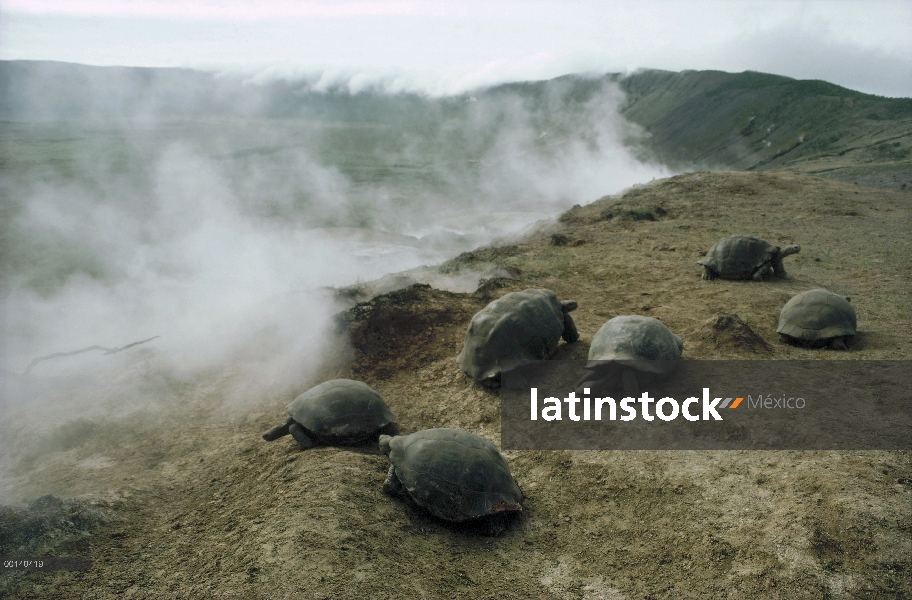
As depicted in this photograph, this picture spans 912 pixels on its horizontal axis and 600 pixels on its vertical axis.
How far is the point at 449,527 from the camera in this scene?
455 cm

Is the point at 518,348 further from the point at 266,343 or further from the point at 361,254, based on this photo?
the point at 361,254

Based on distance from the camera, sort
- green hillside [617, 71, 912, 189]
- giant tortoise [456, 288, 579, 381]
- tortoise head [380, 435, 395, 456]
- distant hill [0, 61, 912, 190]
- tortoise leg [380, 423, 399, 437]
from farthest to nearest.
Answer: distant hill [0, 61, 912, 190] → green hillside [617, 71, 912, 189] → giant tortoise [456, 288, 579, 381] → tortoise leg [380, 423, 399, 437] → tortoise head [380, 435, 395, 456]

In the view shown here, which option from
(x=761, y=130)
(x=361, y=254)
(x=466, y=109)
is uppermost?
(x=466, y=109)

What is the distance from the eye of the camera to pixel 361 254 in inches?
787

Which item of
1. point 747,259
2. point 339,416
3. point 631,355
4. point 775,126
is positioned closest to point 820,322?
point 631,355

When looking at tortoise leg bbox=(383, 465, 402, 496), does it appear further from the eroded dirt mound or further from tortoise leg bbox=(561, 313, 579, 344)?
the eroded dirt mound

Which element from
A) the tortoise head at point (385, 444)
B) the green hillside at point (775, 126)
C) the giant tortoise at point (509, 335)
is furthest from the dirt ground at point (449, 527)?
the green hillside at point (775, 126)

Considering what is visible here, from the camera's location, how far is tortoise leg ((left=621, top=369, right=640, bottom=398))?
608cm

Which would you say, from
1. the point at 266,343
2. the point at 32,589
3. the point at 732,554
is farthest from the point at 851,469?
the point at 266,343

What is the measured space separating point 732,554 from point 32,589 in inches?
177

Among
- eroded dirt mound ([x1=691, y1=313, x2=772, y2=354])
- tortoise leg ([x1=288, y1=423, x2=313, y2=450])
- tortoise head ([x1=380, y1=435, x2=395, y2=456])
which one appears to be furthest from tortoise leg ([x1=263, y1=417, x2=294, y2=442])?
eroded dirt mound ([x1=691, y1=313, x2=772, y2=354])

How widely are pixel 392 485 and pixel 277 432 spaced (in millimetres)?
2039

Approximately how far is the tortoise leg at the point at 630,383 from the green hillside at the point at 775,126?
19852mm

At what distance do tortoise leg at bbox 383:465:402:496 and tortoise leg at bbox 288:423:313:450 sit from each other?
53.6 inches
